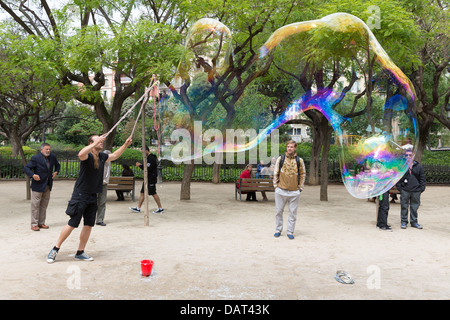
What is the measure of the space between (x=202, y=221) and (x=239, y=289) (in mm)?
4842

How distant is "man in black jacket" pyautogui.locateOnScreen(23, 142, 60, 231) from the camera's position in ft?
25.6

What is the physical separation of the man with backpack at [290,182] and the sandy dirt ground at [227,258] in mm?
454

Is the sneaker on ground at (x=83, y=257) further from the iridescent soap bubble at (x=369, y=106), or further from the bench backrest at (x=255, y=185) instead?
the bench backrest at (x=255, y=185)

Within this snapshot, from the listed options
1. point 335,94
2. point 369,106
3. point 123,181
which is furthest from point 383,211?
point 123,181

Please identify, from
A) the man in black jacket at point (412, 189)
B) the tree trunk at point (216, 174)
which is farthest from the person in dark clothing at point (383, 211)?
the tree trunk at point (216, 174)

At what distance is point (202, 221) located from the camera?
9383 millimetres

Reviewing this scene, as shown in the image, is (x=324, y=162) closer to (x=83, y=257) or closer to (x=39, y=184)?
(x=39, y=184)

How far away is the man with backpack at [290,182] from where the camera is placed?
292 inches

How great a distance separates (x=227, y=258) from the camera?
19.7 feet

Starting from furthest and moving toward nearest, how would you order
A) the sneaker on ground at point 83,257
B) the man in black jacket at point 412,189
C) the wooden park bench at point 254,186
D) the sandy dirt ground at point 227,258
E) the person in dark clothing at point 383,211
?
the wooden park bench at point 254,186
the man in black jacket at point 412,189
the person in dark clothing at point 383,211
the sneaker on ground at point 83,257
the sandy dirt ground at point 227,258

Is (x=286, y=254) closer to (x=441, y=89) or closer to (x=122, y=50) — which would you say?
(x=122, y=50)

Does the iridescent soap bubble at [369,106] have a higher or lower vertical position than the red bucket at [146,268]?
higher

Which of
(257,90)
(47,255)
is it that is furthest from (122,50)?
(257,90)

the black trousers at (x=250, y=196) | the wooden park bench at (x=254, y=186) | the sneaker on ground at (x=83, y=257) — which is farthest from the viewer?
the black trousers at (x=250, y=196)
